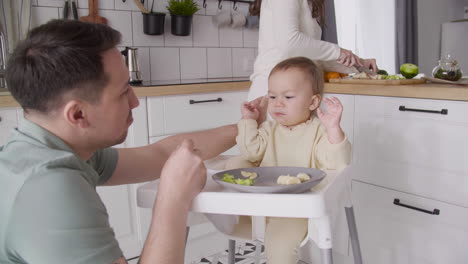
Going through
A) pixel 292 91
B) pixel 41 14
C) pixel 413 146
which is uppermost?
pixel 41 14

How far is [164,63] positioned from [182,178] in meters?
1.69

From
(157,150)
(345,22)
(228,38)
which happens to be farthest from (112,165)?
(345,22)

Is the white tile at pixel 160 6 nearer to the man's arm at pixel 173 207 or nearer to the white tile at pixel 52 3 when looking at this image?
the white tile at pixel 52 3

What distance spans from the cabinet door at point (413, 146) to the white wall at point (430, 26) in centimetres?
249

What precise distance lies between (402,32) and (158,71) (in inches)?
76.8

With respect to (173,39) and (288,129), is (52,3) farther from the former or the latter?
(288,129)

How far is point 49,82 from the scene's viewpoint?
69cm

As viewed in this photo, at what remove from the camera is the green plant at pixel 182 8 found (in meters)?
2.22

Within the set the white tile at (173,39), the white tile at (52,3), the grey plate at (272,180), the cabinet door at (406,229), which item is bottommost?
the cabinet door at (406,229)

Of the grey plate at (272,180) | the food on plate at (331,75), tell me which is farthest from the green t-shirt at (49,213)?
the food on plate at (331,75)

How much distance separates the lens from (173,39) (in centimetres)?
235

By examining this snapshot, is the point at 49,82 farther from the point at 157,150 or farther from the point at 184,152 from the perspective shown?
the point at 157,150

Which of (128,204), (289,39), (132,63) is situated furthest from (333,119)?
(132,63)

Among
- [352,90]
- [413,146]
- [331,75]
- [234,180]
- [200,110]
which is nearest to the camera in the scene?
[234,180]
